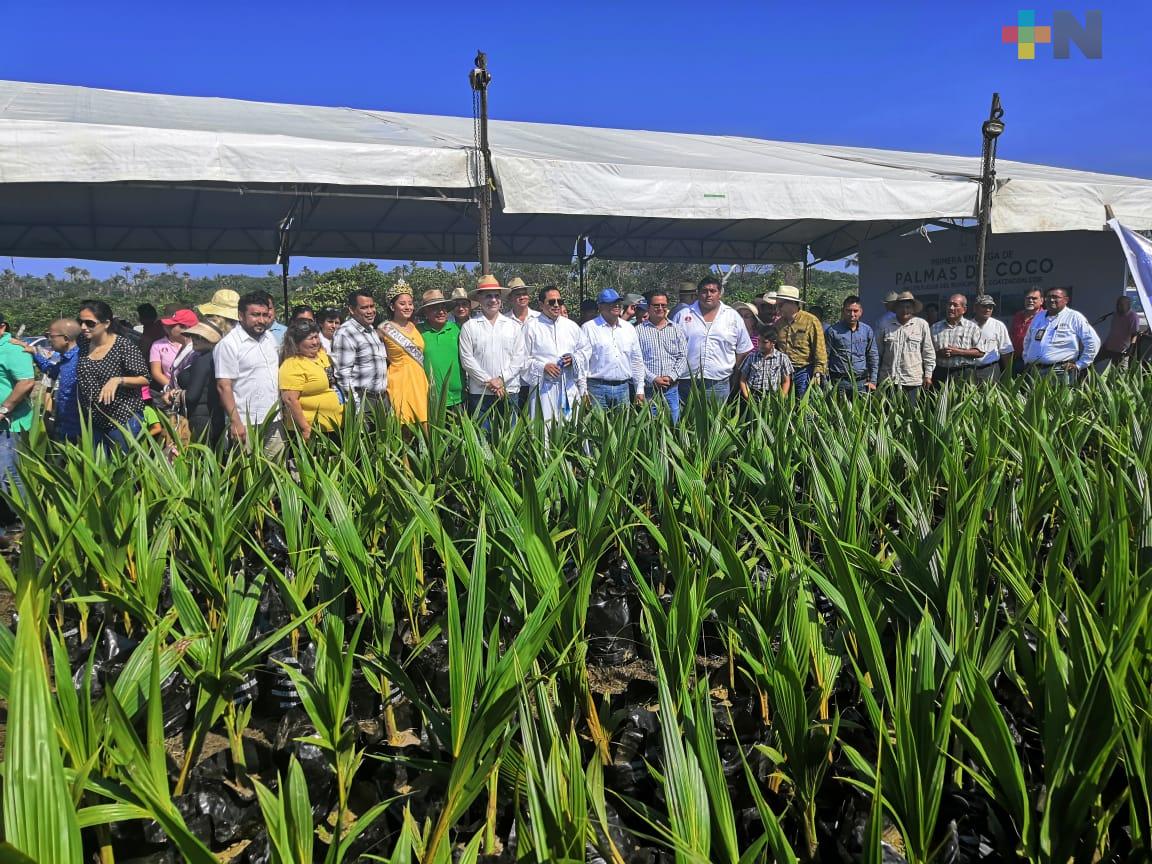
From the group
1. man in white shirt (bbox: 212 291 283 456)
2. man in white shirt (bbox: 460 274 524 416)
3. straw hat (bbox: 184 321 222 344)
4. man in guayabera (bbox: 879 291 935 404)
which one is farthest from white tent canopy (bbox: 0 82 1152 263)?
man in white shirt (bbox: 212 291 283 456)

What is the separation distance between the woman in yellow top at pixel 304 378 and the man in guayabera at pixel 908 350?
3.46m

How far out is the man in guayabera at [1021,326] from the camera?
20.9 ft

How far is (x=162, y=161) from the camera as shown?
4672mm

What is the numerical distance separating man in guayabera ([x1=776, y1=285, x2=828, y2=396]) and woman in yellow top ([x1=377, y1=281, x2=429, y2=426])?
2226 mm

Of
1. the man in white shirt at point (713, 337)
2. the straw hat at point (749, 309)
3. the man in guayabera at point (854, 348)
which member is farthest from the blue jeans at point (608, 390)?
the straw hat at point (749, 309)

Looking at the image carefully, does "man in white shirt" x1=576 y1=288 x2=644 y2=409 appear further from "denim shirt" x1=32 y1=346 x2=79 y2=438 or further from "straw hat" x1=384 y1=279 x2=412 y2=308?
"denim shirt" x1=32 y1=346 x2=79 y2=438

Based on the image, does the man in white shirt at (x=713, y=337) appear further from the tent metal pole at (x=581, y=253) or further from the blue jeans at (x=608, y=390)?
the tent metal pole at (x=581, y=253)

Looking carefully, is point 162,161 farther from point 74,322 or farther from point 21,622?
point 21,622

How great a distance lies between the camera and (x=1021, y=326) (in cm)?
676

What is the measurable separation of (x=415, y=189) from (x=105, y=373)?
3.41 m

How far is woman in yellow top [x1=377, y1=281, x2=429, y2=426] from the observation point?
169 inches

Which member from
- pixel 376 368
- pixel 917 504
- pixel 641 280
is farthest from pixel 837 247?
pixel 641 280

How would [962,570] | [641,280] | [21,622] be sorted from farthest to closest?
[641,280]
[962,570]
[21,622]

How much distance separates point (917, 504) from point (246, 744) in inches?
53.7
